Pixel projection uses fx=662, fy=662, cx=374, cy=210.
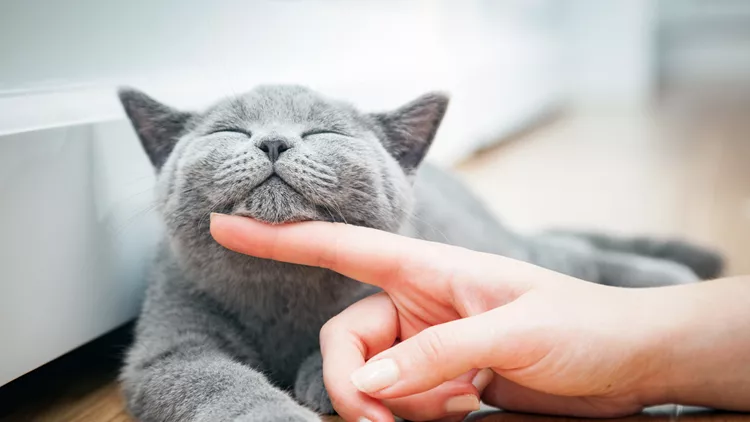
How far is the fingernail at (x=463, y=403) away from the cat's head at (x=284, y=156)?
0.20 metres

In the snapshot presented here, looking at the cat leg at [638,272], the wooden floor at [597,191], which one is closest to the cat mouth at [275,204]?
the wooden floor at [597,191]

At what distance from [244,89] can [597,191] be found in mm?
751

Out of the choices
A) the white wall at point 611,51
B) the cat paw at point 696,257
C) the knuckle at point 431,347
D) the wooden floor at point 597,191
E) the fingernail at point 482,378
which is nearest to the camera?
the knuckle at point 431,347

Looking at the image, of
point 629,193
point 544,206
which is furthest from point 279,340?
point 629,193

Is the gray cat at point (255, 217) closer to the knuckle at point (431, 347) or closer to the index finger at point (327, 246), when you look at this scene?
the index finger at point (327, 246)

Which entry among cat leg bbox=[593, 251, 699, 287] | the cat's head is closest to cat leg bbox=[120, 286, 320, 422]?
the cat's head

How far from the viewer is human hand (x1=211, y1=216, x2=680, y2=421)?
0.60m

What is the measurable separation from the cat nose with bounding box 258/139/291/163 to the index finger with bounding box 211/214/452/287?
2.8 inches

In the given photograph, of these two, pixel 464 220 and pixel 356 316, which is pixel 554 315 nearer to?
pixel 356 316

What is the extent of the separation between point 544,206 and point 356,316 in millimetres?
580

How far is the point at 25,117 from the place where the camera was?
0.73 meters

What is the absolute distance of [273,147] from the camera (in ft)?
2.18

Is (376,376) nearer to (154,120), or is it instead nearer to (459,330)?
(459,330)

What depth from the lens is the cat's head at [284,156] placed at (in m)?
0.67
